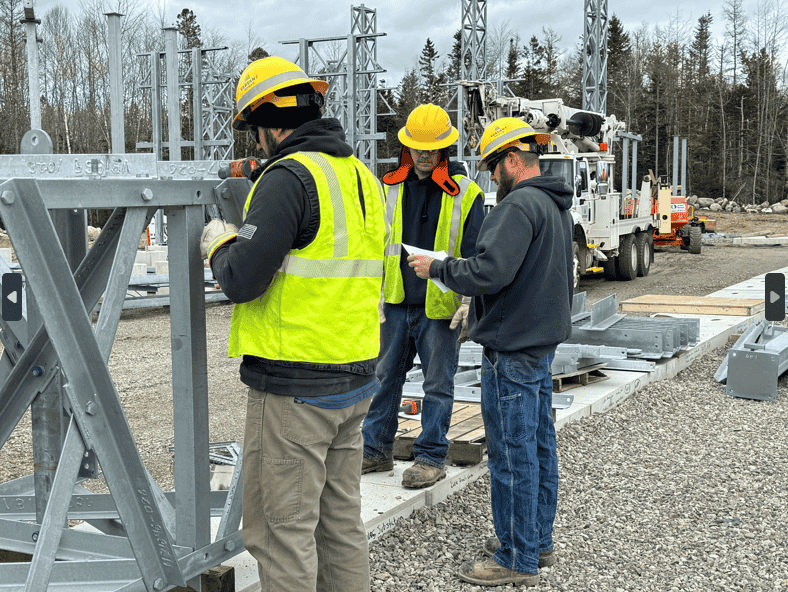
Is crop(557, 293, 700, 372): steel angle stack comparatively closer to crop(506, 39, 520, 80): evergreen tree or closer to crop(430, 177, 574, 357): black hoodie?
crop(430, 177, 574, 357): black hoodie

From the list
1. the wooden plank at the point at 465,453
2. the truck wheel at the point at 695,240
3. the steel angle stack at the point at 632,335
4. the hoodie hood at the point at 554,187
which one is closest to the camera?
the hoodie hood at the point at 554,187

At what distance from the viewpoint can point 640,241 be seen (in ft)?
62.8

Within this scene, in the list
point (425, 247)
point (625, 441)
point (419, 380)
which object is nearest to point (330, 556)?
point (425, 247)

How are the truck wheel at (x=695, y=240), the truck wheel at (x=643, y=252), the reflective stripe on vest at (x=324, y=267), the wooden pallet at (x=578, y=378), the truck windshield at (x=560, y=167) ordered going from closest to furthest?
the reflective stripe on vest at (x=324, y=267)
the wooden pallet at (x=578, y=378)
the truck windshield at (x=560, y=167)
the truck wheel at (x=643, y=252)
the truck wheel at (x=695, y=240)

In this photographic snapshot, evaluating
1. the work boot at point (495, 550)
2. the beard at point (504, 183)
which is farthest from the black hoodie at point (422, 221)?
the work boot at point (495, 550)

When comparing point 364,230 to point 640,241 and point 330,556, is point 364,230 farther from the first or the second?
point 640,241

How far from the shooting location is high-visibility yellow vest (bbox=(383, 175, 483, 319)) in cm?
430

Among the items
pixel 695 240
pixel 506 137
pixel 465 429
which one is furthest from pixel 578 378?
pixel 695 240

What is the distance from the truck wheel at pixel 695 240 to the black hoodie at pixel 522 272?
74.9ft

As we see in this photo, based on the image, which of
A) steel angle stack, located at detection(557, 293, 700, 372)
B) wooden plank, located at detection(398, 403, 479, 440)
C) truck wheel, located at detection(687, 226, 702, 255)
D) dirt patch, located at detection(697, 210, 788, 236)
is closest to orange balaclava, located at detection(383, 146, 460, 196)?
wooden plank, located at detection(398, 403, 479, 440)

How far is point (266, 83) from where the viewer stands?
8.18ft

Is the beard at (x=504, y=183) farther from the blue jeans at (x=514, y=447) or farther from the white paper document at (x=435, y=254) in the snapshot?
the blue jeans at (x=514, y=447)

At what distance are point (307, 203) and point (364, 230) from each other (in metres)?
0.28

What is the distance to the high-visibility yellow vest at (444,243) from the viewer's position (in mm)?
4305
